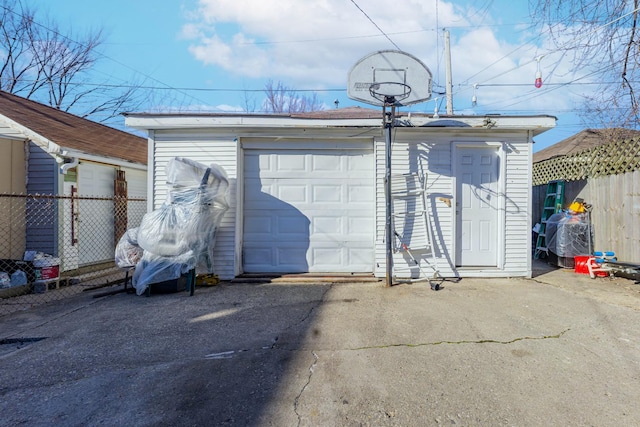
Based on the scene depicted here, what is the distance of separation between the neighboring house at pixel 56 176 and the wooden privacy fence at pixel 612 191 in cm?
1003

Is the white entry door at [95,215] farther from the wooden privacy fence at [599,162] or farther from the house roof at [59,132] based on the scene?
the wooden privacy fence at [599,162]

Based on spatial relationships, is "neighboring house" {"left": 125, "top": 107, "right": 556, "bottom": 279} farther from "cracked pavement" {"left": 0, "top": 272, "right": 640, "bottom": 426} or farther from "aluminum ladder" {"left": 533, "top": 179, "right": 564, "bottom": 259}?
"aluminum ladder" {"left": 533, "top": 179, "right": 564, "bottom": 259}

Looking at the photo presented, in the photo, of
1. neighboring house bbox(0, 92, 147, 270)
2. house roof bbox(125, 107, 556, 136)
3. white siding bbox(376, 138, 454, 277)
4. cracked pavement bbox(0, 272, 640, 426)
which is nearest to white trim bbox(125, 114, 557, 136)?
house roof bbox(125, 107, 556, 136)

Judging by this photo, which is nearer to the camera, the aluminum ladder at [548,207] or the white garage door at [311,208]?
the white garage door at [311,208]

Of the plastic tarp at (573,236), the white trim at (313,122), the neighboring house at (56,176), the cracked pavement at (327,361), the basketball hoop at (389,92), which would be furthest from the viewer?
the plastic tarp at (573,236)

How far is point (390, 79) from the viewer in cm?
519

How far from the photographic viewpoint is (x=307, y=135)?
19.5 feet

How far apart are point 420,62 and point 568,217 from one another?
178 inches

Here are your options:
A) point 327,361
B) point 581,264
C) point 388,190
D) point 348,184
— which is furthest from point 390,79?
point 581,264

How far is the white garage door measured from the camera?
607 centimetres

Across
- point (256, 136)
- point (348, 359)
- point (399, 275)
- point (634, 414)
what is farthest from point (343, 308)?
point (256, 136)

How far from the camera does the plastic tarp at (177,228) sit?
15.9 feet

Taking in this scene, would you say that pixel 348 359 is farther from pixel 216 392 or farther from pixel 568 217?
pixel 568 217

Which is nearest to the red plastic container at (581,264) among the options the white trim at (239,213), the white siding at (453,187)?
the white siding at (453,187)
